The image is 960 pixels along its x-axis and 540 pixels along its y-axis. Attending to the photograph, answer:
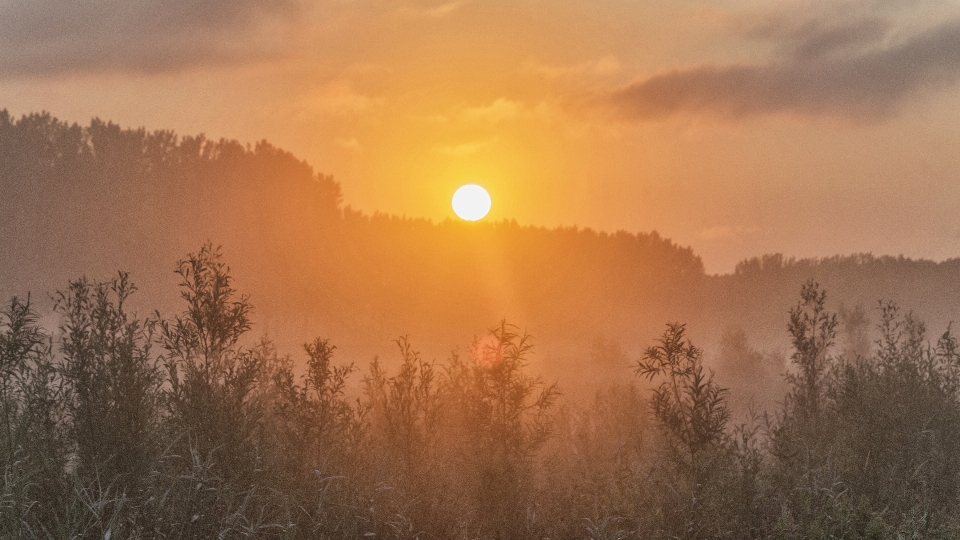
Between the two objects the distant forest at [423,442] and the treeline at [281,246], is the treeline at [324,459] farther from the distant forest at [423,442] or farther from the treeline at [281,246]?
the treeline at [281,246]

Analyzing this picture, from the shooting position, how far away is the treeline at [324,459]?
13.5 meters

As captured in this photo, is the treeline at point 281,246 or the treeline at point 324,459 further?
the treeline at point 281,246

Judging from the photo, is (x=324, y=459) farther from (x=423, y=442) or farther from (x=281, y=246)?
(x=281, y=246)

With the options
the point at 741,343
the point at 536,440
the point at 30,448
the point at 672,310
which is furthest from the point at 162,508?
the point at 672,310

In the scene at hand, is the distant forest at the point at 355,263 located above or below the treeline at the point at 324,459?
above

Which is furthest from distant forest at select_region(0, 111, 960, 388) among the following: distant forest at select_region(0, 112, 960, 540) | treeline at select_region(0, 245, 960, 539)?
→ treeline at select_region(0, 245, 960, 539)

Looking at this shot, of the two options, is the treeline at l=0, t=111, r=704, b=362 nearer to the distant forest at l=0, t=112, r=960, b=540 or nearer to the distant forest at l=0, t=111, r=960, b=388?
the distant forest at l=0, t=111, r=960, b=388

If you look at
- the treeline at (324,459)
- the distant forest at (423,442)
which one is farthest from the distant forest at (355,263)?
the treeline at (324,459)

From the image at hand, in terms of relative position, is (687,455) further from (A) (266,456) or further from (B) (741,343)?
(B) (741,343)

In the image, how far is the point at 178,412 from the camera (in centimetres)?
1380

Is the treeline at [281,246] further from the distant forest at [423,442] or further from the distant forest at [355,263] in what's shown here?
the distant forest at [423,442]

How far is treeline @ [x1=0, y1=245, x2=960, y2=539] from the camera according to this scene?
13.5 m

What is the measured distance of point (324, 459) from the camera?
1496 cm

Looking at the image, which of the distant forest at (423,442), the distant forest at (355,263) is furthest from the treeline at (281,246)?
the distant forest at (423,442)
